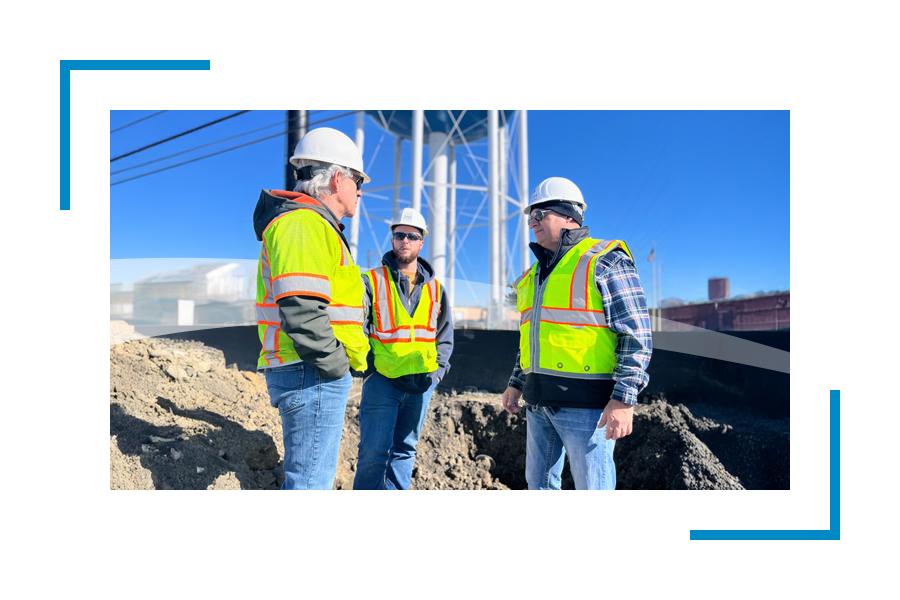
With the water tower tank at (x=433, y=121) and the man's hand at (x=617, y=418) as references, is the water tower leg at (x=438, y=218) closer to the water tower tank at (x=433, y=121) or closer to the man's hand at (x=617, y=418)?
the water tower tank at (x=433, y=121)

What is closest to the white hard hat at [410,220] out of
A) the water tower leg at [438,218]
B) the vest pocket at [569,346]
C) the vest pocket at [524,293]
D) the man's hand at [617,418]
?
the vest pocket at [524,293]

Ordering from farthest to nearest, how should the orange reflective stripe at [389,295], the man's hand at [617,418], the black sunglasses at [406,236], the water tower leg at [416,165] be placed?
the water tower leg at [416,165], the black sunglasses at [406,236], the orange reflective stripe at [389,295], the man's hand at [617,418]

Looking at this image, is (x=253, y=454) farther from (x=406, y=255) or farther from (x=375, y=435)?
(x=406, y=255)

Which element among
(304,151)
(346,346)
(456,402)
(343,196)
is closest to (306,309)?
(346,346)

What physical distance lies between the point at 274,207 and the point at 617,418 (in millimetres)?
1812

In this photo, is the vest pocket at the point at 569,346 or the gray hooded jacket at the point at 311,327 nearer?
the gray hooded jacket at the point at 311,327

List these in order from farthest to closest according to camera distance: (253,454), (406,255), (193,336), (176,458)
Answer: (193,336) < (253,454) < (176,458) < (406,255)

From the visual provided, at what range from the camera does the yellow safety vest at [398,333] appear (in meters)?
3.21

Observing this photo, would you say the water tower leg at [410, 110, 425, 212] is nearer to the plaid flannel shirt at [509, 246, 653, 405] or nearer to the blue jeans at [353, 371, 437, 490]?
the blue jeans at [353, 371, 437, 490]

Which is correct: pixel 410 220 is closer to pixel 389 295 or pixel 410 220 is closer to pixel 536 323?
pixel 389 295

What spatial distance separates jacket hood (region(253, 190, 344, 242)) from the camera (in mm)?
2236

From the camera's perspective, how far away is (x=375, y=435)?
313 cm

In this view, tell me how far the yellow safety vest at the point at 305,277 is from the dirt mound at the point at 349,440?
8.10 feet

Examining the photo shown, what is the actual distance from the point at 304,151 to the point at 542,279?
1360 millimetres
